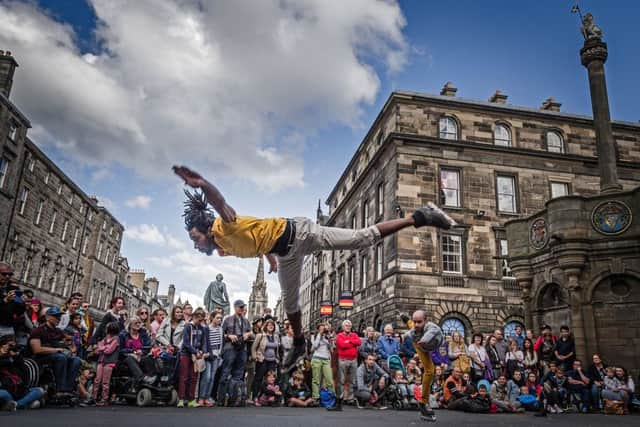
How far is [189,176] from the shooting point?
16.3 feet

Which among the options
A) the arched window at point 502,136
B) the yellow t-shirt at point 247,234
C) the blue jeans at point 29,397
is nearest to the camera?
the yellow t-shirt at point 247,234

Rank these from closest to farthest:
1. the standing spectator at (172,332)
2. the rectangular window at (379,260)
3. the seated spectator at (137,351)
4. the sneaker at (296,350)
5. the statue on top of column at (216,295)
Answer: the sneaker at (296,350)
the seated spectator at (137,351)
the standing spectator at (172,332)
the statue on top of column at (216,295)
the rectangular window at (379,260)

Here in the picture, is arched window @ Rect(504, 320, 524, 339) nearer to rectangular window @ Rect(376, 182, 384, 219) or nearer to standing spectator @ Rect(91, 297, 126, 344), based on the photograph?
rectangular window @ Rect(376, 182, 384, 219)

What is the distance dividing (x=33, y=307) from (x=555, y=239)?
12572mm

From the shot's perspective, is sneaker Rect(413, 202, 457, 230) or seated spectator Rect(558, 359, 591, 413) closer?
sneaker Rect(413, 202, 457, 230)

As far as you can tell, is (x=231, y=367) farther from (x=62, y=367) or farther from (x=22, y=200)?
(x=22, y=200)

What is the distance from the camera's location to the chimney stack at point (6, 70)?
86.3 feet

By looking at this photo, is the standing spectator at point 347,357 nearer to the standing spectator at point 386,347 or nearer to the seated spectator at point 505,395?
the standing spectator at point 386,347

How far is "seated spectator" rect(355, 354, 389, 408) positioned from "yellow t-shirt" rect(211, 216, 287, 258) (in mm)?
6434

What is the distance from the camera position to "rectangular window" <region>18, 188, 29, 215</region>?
2829 centimetres

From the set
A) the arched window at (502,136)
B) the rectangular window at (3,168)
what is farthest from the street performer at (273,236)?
the rectangular window at (3,168)

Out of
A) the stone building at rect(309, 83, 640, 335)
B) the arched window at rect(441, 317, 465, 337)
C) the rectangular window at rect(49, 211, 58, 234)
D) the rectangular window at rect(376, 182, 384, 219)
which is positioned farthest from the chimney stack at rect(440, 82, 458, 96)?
the rectangular window at rect(49, 211, 58, 234)

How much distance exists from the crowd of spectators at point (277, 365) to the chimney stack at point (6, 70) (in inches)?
876

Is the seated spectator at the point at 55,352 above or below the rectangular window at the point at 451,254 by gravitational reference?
below
